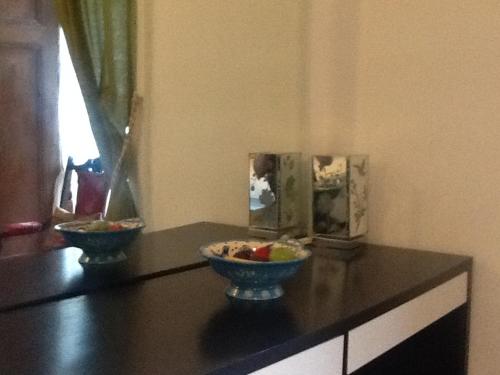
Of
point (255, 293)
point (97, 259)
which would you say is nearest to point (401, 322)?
point (255, 293)

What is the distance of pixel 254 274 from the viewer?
1.12 meters

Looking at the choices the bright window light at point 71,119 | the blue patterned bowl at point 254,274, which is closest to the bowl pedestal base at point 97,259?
the blue patterned bowl at point 254,274

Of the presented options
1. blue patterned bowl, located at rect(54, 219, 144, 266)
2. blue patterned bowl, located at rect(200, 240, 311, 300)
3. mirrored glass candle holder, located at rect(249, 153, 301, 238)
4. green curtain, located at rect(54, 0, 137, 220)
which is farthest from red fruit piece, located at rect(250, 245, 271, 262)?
green curtain, located at rect(54, 0, 137, 220)

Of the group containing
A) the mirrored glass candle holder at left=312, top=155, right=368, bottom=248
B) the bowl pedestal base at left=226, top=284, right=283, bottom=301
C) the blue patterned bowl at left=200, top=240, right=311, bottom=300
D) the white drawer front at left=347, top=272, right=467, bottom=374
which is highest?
the mirrored glass candle holder at left=312, top=155, right=368, bottom=248

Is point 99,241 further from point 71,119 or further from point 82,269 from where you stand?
point 71,119

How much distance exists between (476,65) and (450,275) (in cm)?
43

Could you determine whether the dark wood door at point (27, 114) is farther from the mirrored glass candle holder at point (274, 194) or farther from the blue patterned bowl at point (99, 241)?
the mirrored glass candle holder at point (274, 194)

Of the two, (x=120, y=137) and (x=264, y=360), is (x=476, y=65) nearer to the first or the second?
(x=264, y=360)

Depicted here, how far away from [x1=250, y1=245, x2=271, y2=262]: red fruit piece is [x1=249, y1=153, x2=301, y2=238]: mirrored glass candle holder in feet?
1.42

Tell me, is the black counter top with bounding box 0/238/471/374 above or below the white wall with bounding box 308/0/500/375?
below

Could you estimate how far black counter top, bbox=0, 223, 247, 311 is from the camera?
121 centimetres

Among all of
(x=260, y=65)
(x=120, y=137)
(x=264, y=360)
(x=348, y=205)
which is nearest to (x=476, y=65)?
(x=348, y=205)

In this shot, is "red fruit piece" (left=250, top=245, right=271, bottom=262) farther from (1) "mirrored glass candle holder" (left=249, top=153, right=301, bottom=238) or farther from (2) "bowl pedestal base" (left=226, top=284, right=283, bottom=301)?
(1) "mirrored glass candle holder" (left=249, top=153, right=301, bottom=238)

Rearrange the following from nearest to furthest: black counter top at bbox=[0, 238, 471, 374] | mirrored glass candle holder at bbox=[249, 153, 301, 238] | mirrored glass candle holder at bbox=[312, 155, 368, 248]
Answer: black counter top at bbox=[0, 238, 471, 374] < mirrored glass candle holder at bbox=[312, 155, 368, 248] < mirrored glass candle holder at bbox=[249, 153, 301, 238]
